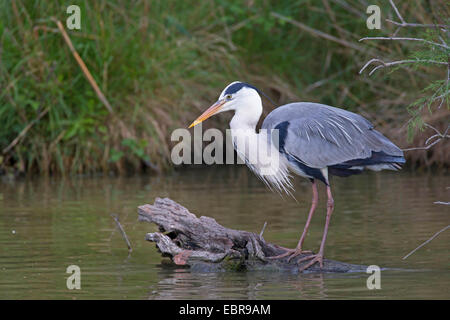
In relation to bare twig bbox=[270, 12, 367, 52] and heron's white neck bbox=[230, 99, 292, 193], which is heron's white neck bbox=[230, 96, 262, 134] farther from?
bare twig bbox=[270, 12, 367, 52]

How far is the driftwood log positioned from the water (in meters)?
0.15

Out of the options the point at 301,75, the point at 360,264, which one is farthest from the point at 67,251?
the point at 301,75

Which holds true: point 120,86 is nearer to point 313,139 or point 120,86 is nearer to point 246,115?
point 246,115

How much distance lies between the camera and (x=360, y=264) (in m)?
7.45

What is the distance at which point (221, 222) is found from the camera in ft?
32.5

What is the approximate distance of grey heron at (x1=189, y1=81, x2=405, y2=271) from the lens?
780cm

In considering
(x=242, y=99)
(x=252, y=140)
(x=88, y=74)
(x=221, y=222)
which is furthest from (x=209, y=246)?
(x=88, y=74)

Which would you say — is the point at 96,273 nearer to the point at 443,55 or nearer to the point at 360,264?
the point at 360,264

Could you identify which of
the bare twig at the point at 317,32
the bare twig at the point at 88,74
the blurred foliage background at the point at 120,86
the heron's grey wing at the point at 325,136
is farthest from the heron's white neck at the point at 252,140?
the bare twig at the point at 317,32

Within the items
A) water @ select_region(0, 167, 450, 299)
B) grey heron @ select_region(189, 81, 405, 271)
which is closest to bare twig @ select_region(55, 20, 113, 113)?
water @ select_region(0, 167, 450, 299)

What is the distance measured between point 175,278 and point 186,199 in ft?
16.8

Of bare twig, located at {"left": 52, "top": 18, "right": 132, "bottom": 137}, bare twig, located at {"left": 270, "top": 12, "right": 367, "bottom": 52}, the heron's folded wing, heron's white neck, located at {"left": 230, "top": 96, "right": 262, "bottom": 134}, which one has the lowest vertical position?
the heron's folded wing

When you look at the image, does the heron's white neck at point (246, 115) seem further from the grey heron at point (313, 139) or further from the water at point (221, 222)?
the water at point (221, 222)

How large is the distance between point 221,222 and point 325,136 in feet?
8.04
